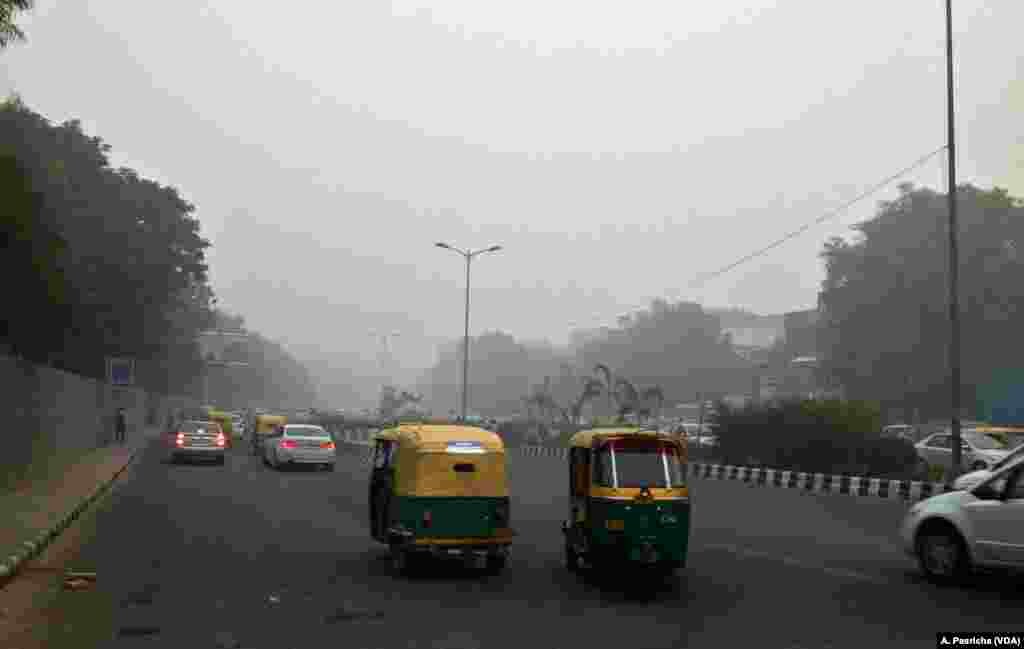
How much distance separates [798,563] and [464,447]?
4849 millimetres

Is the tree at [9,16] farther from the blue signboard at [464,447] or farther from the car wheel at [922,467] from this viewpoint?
the car wheel at [922,467]

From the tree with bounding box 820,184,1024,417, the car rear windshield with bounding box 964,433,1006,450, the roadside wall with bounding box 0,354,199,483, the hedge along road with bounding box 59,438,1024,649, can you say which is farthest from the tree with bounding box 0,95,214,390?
the tree with bounding box 820,184,1024,417

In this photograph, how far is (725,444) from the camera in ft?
126

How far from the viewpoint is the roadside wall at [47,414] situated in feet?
86.2

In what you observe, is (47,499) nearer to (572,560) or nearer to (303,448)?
(303,448)

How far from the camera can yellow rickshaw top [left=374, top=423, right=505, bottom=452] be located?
45.3 ft

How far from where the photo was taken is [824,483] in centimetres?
3069

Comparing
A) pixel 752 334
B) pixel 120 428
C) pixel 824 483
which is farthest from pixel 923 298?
pixel 752 334

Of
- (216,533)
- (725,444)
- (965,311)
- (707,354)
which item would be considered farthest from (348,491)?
(707,354)

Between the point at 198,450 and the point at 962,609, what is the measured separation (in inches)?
1229

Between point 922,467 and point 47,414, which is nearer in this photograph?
point 922,467

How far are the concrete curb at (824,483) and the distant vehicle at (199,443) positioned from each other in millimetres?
16412

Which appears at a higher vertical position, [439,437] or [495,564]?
[439,437]

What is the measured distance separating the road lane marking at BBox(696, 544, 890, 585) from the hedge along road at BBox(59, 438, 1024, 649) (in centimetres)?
4
